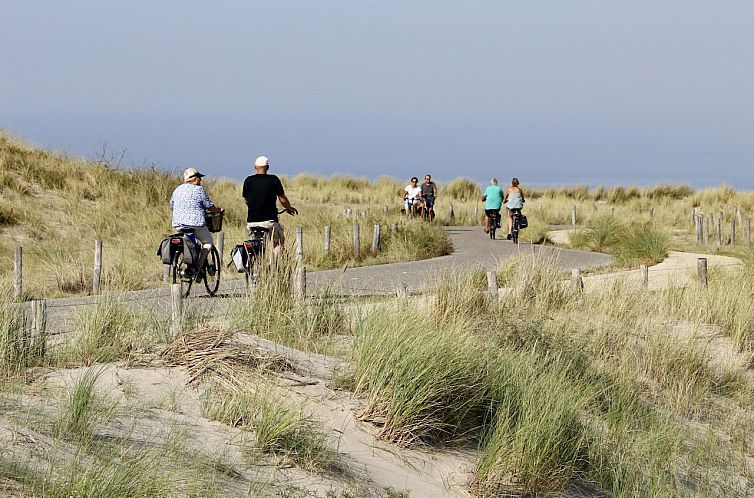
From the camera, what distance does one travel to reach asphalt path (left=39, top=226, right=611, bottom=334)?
1207cm

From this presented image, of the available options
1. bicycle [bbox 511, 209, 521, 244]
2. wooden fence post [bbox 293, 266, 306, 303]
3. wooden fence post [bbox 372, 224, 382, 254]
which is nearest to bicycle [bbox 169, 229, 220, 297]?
wooden fence post [bbox 293, 266, 306, 303]

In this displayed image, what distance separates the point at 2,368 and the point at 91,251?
1773 cm

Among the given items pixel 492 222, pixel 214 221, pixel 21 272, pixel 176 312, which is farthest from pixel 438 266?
pixel 176 312

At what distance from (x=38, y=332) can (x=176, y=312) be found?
4.09 ft

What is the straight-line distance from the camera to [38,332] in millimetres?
8656

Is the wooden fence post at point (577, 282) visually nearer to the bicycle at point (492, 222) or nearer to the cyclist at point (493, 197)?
the cyclist at point (493, 197)

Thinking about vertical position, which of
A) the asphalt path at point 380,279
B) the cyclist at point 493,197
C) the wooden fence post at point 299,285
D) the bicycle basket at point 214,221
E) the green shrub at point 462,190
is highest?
the green shrub at point 462,190

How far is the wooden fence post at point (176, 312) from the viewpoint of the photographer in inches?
360

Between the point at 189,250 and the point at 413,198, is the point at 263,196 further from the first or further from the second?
the point at 413,198

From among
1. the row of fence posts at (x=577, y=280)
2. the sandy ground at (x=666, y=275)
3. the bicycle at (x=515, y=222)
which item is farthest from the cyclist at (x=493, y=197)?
the row of fence posts at (x=577, y=280)

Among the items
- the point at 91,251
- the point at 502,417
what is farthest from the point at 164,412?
the point at 91,251

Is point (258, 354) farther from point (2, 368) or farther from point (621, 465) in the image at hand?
point (621, 465)

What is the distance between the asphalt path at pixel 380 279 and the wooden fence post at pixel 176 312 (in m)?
0.43

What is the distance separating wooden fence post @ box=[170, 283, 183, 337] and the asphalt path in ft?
1.40
